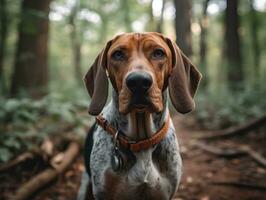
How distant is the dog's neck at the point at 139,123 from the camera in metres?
3.52

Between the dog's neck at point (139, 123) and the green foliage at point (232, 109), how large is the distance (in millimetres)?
5416

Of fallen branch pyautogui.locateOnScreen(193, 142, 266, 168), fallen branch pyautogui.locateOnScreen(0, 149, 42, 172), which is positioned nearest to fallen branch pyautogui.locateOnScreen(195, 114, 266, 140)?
fallen branch pyautogui.locateOnScreen(193, 142, 266, 168)

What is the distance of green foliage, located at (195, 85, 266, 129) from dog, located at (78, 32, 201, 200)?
540 cm

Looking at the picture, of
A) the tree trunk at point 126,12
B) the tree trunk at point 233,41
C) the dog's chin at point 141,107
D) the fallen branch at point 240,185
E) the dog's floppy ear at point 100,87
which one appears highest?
the tree trunk at point 126,12

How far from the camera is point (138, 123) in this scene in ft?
11.6

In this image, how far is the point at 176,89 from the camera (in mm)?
3391

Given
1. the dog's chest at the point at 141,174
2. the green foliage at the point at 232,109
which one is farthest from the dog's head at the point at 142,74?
the green foliage at the point at 232,109

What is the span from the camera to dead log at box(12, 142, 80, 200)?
4512 mm

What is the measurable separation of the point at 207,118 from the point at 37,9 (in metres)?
5.10

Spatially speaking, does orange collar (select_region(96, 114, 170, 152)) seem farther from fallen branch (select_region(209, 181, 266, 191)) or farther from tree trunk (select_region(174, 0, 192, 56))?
tree trunk (select_region(174, 0, 192, 56))

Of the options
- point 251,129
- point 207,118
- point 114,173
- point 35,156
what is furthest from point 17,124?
point 207,118

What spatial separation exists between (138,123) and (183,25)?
9660mm

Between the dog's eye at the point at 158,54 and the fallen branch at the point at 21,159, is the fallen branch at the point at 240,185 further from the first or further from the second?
the dog's eye at the point at 158,54

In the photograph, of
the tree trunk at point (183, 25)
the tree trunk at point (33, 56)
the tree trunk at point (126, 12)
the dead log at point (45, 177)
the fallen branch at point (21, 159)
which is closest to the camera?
the dead log at point (45, 177)
